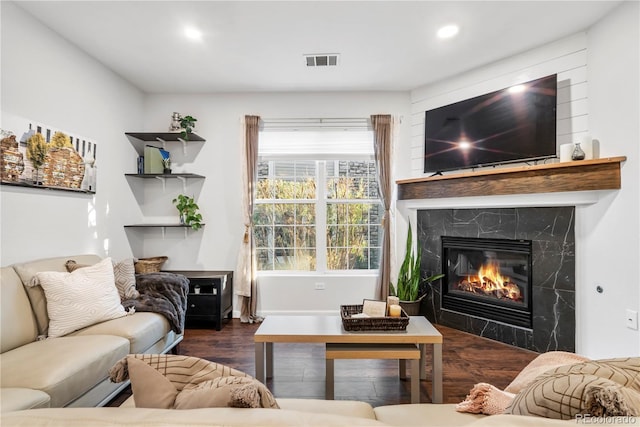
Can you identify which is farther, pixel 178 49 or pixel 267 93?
pixel 267 93

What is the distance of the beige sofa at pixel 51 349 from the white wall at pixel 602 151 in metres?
3.14

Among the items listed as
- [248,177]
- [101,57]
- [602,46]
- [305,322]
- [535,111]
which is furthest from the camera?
[248,177]

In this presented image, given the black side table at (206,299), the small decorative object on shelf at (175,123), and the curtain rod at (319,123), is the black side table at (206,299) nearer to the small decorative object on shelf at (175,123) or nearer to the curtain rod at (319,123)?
the small decorative object on shelf at (175,123)

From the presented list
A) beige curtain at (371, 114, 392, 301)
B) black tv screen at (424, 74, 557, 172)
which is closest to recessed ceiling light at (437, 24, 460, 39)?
black tv screen at (424, 74, 557, 172)

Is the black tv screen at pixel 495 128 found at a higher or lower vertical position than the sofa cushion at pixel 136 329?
higher

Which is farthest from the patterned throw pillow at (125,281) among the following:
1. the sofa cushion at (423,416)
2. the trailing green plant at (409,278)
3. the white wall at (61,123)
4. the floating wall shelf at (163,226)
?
the trailing green plant at (409,278)

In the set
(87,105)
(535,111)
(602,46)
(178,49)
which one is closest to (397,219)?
(535,111)

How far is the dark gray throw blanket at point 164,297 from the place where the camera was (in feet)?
8.60

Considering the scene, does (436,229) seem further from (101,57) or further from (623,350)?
(101,57)

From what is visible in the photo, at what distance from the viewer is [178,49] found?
2980 millimetres

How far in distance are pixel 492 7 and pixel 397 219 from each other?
7.36 ft

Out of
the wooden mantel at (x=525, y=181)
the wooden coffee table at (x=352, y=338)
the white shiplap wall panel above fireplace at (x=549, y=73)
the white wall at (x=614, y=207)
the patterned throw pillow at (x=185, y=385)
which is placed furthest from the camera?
the white shiplap wall panel above fireplace at (x=549, y=73)

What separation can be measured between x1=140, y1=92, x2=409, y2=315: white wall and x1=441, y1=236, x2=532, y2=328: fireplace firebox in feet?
3.01

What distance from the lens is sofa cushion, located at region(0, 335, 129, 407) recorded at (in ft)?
5.07
